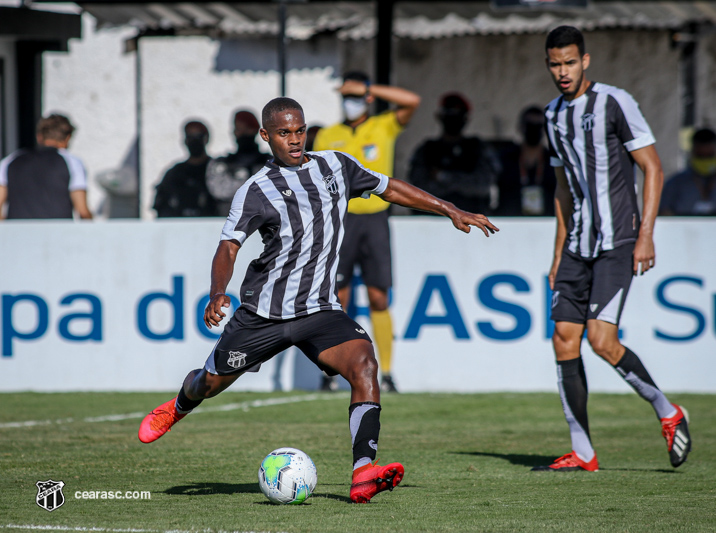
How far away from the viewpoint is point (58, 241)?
32.1 ft

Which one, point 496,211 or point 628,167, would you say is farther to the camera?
point 496,211

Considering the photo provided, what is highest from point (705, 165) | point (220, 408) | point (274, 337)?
point (705, 165)

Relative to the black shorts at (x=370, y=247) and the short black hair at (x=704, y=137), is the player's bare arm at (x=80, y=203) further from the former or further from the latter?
the short black hair at (x=704, y=137)

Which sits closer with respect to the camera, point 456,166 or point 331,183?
point 331,183

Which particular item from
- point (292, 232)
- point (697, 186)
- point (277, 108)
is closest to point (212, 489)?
point (292, 232)

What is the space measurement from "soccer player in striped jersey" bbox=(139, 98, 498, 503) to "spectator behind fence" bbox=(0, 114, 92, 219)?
5.09 m

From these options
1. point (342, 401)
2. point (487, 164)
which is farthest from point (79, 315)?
point (487, 164)

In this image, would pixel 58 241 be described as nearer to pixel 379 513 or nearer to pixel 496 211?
pixel 496 211

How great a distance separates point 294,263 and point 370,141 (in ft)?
13.7

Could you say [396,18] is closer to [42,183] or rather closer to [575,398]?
[42,183]

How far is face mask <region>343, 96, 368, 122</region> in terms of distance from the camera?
9492mm

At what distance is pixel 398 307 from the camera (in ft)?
31.8

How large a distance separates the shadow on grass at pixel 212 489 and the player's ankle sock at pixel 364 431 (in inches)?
25.1

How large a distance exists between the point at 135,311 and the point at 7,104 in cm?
565
